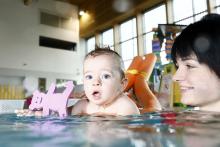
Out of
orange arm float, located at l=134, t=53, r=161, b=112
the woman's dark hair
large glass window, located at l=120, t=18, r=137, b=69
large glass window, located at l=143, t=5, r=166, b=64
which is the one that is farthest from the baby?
large glass window, located at l=120, t=18, r=137, b=69

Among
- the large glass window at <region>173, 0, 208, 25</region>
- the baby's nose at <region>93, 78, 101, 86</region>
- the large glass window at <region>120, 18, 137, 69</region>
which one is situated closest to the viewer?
the baby's nose at <region>93, 78, 101, 86</region>

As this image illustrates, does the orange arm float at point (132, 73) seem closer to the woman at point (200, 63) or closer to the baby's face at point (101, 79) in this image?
the baby's face at point (101, 79)

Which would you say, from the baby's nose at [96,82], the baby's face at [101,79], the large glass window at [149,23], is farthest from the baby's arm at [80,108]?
the large glass window at [149,23]

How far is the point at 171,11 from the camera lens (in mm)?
8992

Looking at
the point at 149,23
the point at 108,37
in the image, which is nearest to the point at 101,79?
the point at 149,23

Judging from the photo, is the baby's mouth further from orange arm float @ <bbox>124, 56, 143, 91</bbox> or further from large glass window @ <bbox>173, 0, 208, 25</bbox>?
large glass window @ <bbox>173, 0, 208, 25</bbox>

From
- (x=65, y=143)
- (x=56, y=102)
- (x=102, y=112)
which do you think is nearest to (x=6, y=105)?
(x=56, y=102)

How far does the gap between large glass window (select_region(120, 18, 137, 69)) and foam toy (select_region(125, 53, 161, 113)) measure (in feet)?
23.1

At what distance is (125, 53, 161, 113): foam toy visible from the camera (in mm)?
2525

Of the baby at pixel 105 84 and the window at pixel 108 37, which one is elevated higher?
the window at pixel 108 37

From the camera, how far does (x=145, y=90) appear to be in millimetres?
2766

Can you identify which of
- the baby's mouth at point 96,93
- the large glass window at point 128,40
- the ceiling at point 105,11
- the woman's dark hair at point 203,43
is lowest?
the baby's mouth at point 96,93

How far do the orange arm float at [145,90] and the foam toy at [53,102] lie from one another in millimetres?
756

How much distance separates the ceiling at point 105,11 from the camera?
33.2 ft
